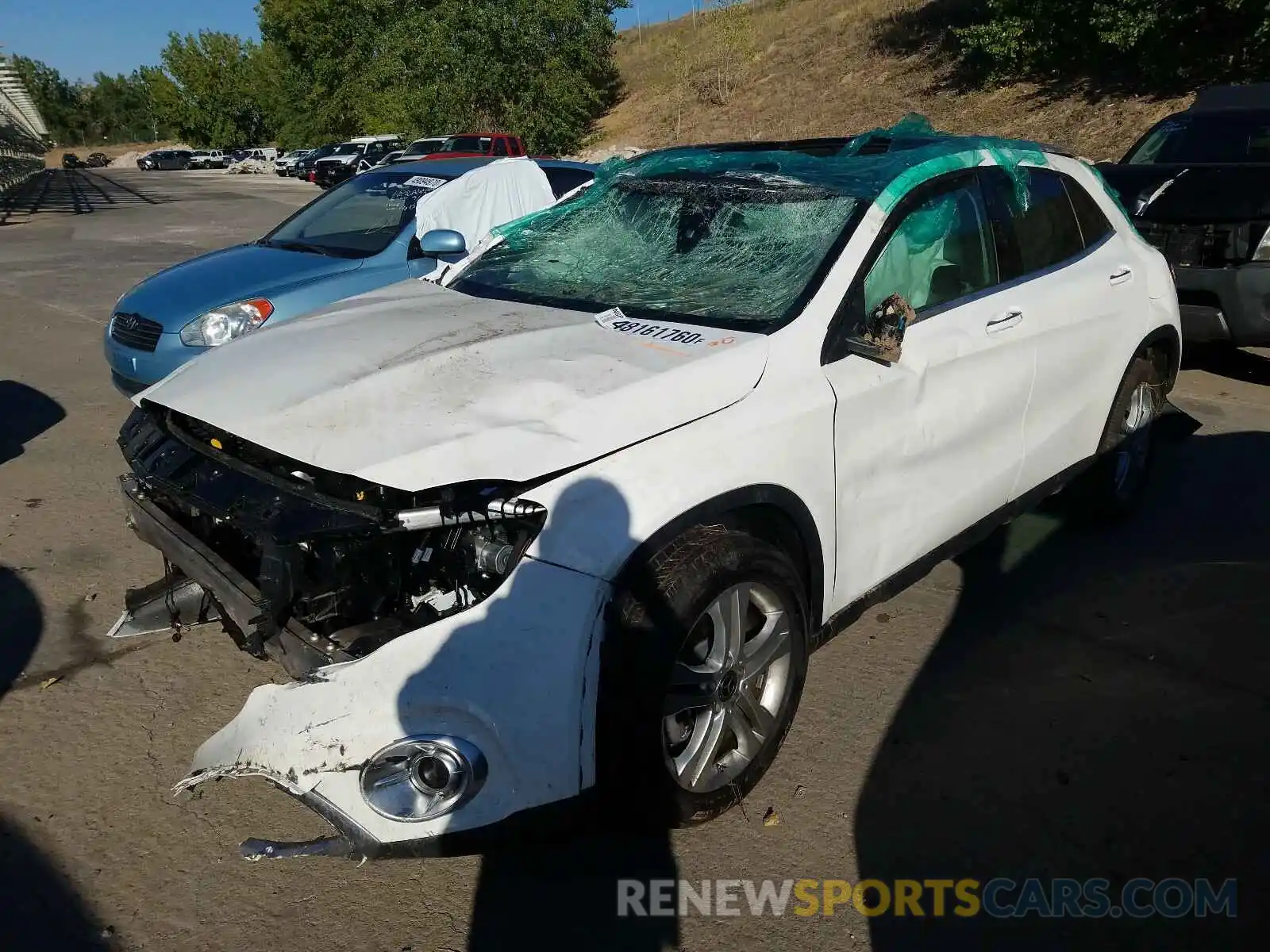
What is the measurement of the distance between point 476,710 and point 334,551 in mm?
626

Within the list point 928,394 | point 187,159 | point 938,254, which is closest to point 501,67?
point 938,254

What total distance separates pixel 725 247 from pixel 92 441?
4.54 metres

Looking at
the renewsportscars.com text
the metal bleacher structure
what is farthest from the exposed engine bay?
the metal bleacher structure

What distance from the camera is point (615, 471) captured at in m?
2.38

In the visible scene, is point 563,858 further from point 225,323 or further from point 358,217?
point 358,217

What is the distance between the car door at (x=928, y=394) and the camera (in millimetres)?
2945

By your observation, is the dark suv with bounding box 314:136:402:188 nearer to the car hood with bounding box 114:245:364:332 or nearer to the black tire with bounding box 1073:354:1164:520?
the car hood with bounding box 114:245:364:332

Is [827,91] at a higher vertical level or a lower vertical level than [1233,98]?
higher

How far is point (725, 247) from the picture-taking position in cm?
340

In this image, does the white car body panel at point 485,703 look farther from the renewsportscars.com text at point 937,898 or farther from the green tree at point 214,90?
the green tree at point 214,90

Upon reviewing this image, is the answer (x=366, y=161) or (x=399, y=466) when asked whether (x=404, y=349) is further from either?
(x=366, y=161)

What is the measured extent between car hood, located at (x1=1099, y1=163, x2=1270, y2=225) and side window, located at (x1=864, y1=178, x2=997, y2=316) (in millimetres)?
3971

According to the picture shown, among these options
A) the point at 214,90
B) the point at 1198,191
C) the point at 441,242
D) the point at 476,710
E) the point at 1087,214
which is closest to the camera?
the point at 476,710

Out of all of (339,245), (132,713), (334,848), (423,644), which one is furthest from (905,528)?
(339,245)
